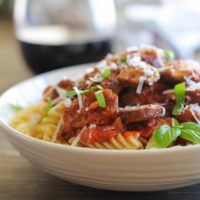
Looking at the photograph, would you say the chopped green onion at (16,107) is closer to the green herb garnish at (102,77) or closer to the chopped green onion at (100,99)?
the green herb garnish at (102,77)

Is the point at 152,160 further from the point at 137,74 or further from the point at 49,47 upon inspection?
the point at 49,47

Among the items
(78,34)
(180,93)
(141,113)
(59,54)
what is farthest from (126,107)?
(78,34)

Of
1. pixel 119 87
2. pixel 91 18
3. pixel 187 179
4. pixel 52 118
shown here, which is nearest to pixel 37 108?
pixel 52 118

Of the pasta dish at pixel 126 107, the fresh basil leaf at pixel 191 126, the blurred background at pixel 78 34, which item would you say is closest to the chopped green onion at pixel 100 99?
the pasta dish at pixel 126 107

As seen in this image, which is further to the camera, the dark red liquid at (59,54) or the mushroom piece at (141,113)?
the dark red liquid at (59,54)

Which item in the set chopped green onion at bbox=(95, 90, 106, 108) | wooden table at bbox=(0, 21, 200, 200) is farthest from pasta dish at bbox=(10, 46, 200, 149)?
wooden table at bbox=(0, 21, 200, 200)

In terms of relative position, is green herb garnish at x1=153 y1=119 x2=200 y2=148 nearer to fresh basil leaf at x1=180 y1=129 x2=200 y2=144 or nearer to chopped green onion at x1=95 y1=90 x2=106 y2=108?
fresh basil leaf at x1=180 y1=129 x2=200 y2=144
